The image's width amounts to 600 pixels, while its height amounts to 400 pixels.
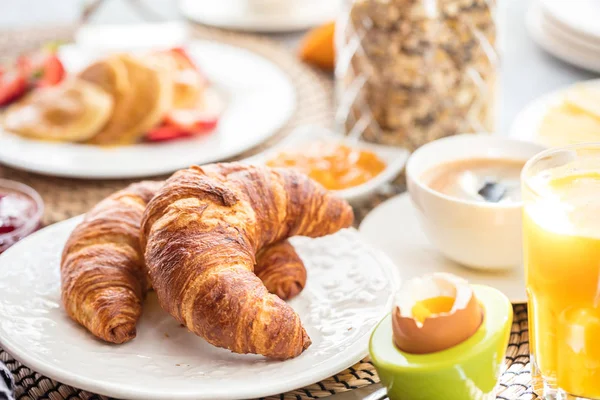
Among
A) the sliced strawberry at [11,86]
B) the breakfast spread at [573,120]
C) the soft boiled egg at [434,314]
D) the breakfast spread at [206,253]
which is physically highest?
the soft boiled egg at [434,314]

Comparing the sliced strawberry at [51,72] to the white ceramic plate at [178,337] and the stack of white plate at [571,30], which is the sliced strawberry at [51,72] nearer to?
the white ceramic plate at [178,337]

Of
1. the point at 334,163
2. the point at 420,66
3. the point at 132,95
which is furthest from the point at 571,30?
the point at 132,95

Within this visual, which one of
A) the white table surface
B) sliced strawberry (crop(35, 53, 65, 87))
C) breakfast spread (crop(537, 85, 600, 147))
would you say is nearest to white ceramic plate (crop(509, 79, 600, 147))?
breakfast spread (crop(537, 85, 600, 147))

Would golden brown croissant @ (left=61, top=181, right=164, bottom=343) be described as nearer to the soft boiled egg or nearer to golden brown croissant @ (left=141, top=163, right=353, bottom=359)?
golden brown croissant @ (left=141, top=163, right=353, bottom=359)

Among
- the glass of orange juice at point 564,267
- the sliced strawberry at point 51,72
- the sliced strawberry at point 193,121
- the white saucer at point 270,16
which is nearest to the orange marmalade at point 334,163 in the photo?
the sliced strawberry at point 193,121

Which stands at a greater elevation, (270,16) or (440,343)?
(440,343)

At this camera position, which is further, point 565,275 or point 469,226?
point 469,226

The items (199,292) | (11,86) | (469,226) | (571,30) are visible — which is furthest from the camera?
(571,30)

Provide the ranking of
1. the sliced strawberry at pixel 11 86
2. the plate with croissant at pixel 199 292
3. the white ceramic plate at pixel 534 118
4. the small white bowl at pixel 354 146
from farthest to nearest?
the sliced strawberry at pixel 11 86, the white ceramic plate at pixel 534 118, the small white bowl at pixel 354 146, the plate with croissant at pixel 199 292

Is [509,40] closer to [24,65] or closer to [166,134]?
[166,134]
